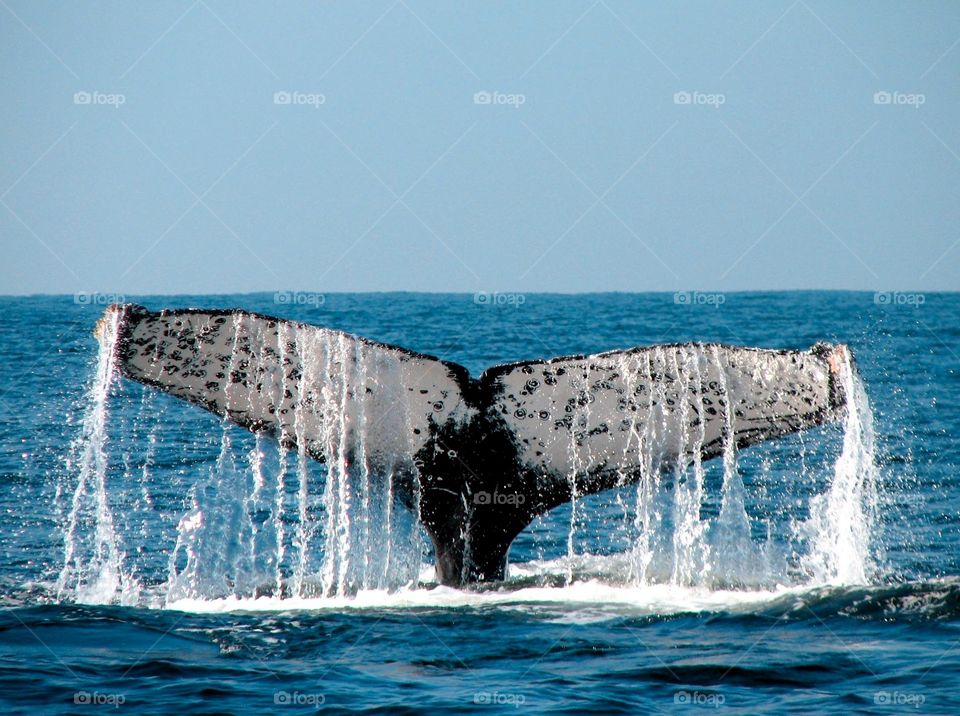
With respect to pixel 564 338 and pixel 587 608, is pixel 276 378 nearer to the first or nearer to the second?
pixel 587 608

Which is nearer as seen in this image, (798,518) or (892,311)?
(798,518)

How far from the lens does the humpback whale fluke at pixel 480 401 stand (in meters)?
7.43

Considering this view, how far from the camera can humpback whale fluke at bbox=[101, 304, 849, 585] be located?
24.4ft

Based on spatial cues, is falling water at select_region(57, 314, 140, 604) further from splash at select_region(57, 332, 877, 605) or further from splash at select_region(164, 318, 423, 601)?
splash at select_region(164, 318, 423, 601)

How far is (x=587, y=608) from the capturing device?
902 cm

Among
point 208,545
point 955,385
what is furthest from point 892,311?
point 208,545

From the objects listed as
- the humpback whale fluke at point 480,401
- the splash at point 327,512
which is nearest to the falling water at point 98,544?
the humpback whale fluke at point 480,401

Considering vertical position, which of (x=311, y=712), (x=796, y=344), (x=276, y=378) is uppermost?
(x=796, y=344)

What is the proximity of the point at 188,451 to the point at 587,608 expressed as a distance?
9.36 m

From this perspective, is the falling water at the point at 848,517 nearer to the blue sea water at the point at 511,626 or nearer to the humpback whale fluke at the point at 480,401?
the blue sea water at the point at 511,626

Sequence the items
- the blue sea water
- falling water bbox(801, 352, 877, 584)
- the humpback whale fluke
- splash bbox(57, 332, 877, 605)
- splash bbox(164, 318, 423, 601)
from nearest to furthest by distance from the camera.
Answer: the blue sea water < the humpback whale fluke < splash bbox(164, 318, 423, 601) < splash bbox(57, 332, 877, 605) < falling water bbox(801, 352, 877, 584)

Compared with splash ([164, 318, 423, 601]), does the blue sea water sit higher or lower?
lower

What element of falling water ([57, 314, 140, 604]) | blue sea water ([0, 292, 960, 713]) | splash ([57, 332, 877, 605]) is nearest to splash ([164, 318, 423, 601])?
splash ([57, 332, 877, 605])

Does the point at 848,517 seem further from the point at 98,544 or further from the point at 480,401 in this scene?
the point at 98,544
